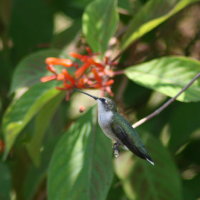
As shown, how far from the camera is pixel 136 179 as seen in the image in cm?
244

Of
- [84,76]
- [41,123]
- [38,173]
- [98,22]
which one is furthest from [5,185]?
[98,22]

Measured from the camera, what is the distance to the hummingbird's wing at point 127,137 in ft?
5.40

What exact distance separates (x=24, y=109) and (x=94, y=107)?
271 millimetres

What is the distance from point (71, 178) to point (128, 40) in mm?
581

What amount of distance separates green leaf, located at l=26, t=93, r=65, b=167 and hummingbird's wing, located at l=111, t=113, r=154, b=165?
0.54 metres

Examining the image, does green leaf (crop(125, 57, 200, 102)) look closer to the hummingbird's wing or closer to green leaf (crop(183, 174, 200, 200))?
the hummingbird's wing

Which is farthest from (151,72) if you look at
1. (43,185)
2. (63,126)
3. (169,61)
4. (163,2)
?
(43,185)

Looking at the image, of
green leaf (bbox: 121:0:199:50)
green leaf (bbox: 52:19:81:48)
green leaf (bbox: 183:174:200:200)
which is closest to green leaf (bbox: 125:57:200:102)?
green leaf (bbox: 121:0:199:50)

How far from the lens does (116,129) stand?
167 cm

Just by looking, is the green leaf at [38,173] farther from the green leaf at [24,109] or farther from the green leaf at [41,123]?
the green leaf at [24,109]

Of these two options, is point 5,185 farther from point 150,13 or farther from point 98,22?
point 150,13

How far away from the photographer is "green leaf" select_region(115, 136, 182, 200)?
7.68ft

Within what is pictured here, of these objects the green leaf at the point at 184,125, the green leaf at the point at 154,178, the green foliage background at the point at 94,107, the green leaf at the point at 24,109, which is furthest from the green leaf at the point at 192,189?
the green leaf at the point at 24,109

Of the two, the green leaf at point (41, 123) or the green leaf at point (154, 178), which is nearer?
the green leaf at point (41, 123)
